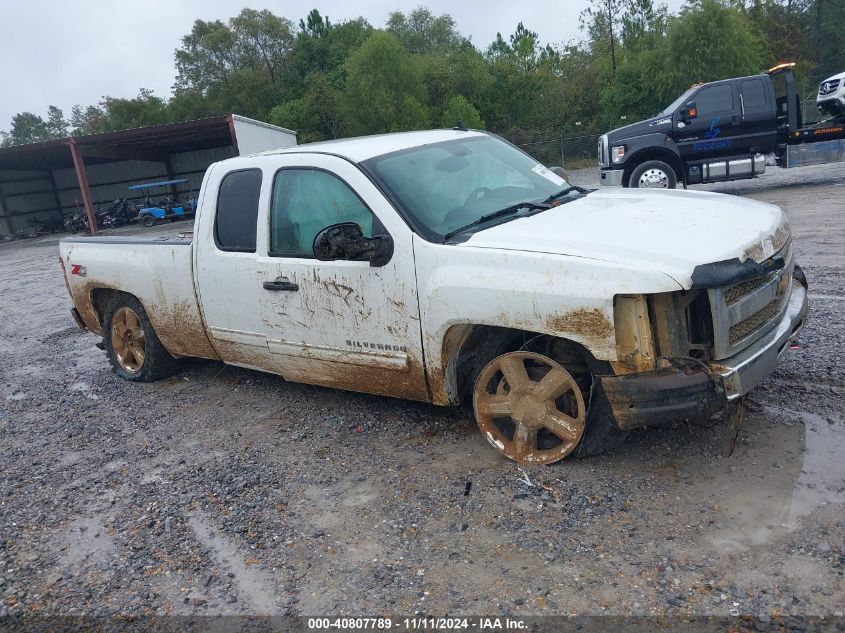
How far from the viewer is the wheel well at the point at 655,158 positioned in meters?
13.7

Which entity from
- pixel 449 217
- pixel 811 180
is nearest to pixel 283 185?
pixel 449 217

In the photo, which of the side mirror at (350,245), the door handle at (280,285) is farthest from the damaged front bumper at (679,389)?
the door handle at (280,285)

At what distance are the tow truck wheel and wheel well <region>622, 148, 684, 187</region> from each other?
16cm

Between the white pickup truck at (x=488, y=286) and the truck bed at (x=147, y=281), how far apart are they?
30 millimetres

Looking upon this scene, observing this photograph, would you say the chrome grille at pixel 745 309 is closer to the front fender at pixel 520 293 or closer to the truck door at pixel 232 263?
the front fender at pixel 520 293

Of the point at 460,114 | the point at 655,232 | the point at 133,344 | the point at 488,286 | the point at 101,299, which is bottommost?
the point at 133,344

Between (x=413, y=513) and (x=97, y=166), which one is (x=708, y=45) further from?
(x=413, y=513)

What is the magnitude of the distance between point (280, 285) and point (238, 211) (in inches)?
A: 28.2

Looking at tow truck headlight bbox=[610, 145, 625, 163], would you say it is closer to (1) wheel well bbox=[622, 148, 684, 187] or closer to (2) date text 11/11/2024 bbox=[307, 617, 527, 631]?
(1) wheel well bbox=[622, 148, 684, 187]

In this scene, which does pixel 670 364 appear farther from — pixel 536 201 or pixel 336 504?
pixel 336 504

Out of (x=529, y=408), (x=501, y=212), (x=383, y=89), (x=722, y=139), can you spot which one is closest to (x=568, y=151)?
(x=383, y=89)

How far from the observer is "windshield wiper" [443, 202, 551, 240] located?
379 centimetres

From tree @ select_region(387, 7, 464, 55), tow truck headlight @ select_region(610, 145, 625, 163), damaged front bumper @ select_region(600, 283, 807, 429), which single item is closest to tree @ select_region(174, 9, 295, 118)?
tree @ select_region(387, 7, 464, 55)

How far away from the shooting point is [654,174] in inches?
538
